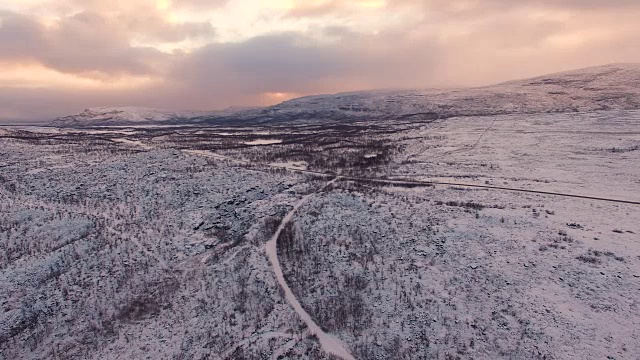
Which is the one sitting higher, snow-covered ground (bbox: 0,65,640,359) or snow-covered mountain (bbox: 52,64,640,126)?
snow-covered mountain (bbox: 52,64,640,126)

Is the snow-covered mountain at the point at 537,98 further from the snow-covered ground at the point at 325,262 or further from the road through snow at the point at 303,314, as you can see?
the road through snow at the point at 303,314

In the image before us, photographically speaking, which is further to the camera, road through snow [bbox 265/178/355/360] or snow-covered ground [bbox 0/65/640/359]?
snow-covered ground [bbox 0/65/640/359]

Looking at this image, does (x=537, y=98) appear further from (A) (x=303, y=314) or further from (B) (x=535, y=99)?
(A) (x=303, y=314)

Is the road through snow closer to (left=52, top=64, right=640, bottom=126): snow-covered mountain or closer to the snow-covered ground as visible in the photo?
the snow-covered ground

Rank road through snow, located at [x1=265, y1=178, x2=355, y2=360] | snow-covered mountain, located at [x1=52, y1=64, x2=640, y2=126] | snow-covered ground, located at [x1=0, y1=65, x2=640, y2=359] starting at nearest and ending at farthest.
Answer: road through snow, located at [x1=265, y1=178, x2=355, y2=360]
snow-covered ground, located at [x1=0, y1=65, x2=640, y2=359]
snow-covered mountain, located at [x1=52, y1=64, x2=640, y2=126]

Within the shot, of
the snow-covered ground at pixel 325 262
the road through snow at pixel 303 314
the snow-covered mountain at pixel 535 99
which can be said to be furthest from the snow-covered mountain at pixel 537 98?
the road through snow at pixel 303 314

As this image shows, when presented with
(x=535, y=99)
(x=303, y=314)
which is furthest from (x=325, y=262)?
(x=535, y=99)

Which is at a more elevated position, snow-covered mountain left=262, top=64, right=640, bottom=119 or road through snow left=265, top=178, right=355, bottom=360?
snow-covered mountain left=262, top=64, right=640, bottom=119

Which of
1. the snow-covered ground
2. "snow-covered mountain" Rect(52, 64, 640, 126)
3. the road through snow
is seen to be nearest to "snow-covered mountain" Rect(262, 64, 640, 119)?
"snow-covered mountain" Rect(52, 64, 640, 126)

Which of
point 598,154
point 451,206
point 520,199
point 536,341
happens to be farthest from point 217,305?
point 598,154

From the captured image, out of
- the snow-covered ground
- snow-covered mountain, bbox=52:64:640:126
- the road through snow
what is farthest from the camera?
snow-covered mountain, bbox=52:64:640:126

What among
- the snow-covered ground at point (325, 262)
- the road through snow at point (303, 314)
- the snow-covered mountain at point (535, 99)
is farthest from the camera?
the snow-covered mountain at point (535, 99)

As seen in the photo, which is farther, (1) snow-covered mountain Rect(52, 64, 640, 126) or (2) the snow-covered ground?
(1) snow-covered mountain Rect(52, 64, 640, 126)

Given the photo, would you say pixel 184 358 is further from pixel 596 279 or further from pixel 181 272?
pixel 596 279
